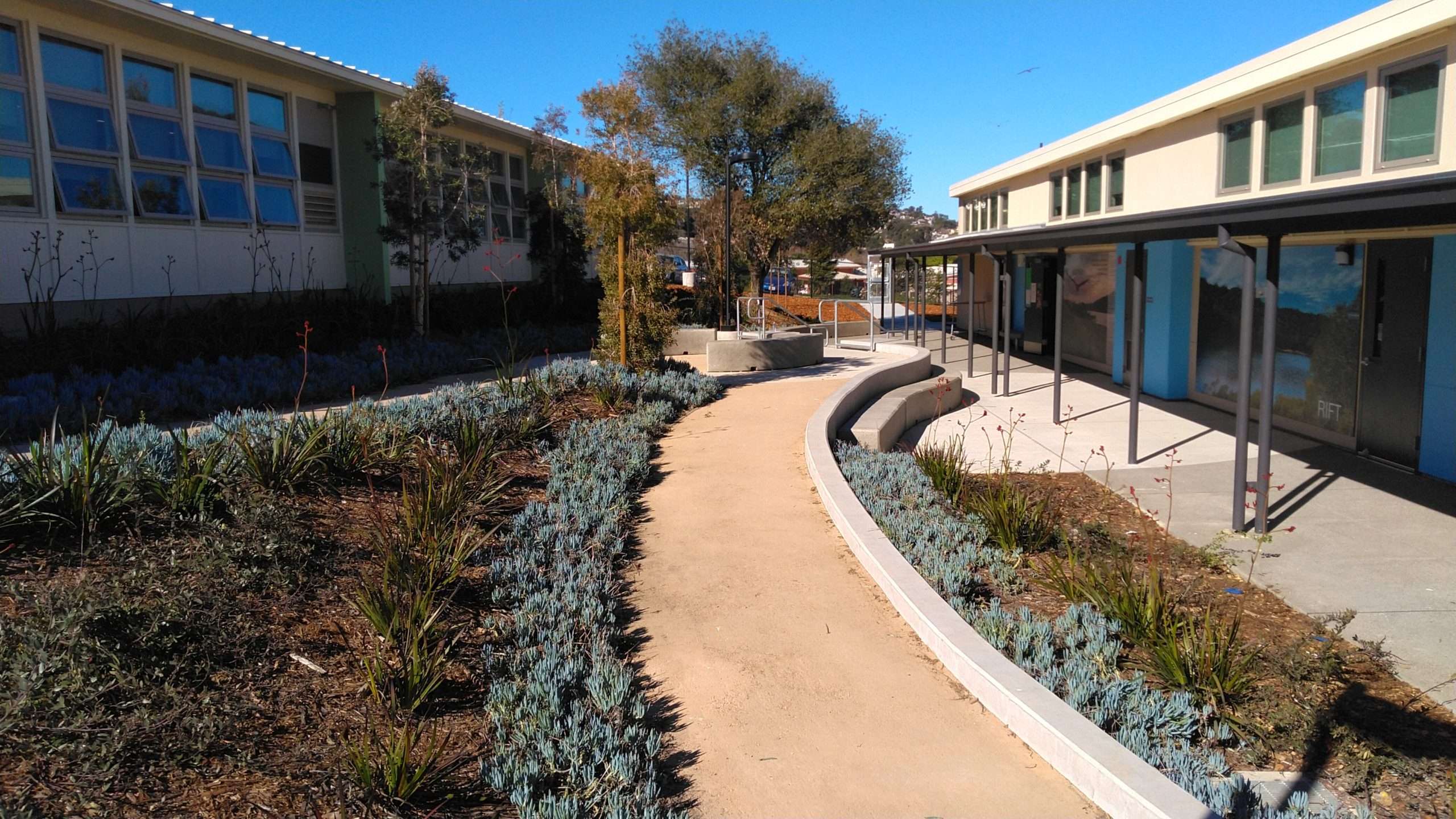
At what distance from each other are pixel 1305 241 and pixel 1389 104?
1611 mm

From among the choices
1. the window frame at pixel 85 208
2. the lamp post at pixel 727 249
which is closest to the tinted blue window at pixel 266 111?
the window frame at pixel 85 208

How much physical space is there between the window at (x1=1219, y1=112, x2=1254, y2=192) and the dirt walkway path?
8534 millimetres

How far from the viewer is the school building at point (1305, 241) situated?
762cm

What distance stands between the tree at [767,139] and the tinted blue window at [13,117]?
18370mm

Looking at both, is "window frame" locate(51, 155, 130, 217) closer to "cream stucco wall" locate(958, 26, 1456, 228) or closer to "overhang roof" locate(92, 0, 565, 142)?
"overhang roof" locate(92, 0, 565, 142)

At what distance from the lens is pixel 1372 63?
1021 cm

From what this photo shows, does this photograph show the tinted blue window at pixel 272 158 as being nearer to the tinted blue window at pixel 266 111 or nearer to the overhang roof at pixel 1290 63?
the tinted blue window at pixel 266 111

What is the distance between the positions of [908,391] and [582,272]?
13.5 metres

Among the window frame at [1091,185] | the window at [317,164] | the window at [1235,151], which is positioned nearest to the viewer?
the window at [1235,151]

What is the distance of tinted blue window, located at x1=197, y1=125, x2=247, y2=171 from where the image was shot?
48.3ft

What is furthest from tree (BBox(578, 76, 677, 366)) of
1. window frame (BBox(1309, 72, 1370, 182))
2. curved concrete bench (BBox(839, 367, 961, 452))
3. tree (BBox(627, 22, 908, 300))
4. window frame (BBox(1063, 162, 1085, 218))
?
tree (BBox(627, 22, 908, 300))

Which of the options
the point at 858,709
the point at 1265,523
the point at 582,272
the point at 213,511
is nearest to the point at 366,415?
the point at 213,511

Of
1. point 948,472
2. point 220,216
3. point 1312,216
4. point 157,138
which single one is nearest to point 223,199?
point 220,216

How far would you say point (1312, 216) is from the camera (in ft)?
22.0
